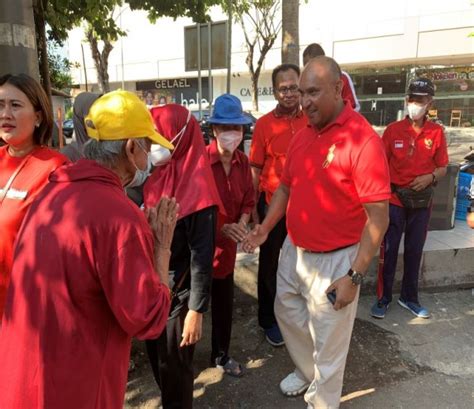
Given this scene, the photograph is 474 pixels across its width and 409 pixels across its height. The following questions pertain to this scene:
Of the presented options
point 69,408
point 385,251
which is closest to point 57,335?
point 69,408

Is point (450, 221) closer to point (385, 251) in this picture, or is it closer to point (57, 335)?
point (385, 251)

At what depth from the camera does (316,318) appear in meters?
2.59

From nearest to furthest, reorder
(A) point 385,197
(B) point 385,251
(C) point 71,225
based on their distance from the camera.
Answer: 1. (C) point 71,225
2. (A) point 385,197
3. (B) point 385,251

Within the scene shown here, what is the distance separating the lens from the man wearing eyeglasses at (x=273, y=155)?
3.48 meters

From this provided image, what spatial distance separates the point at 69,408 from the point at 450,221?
5007mm

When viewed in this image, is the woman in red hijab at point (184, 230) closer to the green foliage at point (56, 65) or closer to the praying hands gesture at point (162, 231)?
the praying hands gesture at point (162, 231)

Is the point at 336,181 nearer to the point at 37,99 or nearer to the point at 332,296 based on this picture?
the point at 332,296

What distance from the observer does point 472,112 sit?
2512 centimetres

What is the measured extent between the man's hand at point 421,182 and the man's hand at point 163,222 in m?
2.70

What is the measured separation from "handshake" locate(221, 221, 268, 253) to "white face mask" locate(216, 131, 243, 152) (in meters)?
0.50

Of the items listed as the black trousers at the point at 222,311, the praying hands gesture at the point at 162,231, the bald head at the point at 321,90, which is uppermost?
the bald head at the point at 321,90

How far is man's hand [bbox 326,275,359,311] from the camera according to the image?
91.7 inches

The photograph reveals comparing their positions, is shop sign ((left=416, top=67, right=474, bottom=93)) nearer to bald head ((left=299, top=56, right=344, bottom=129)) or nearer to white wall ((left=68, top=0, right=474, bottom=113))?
white wall ((left=68, top=0, right=474, bottom=113))

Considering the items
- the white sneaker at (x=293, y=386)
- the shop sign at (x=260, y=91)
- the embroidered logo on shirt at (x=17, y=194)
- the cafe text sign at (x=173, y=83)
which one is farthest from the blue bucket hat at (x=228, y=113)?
the cafe text sign at (x=173, y=83)
